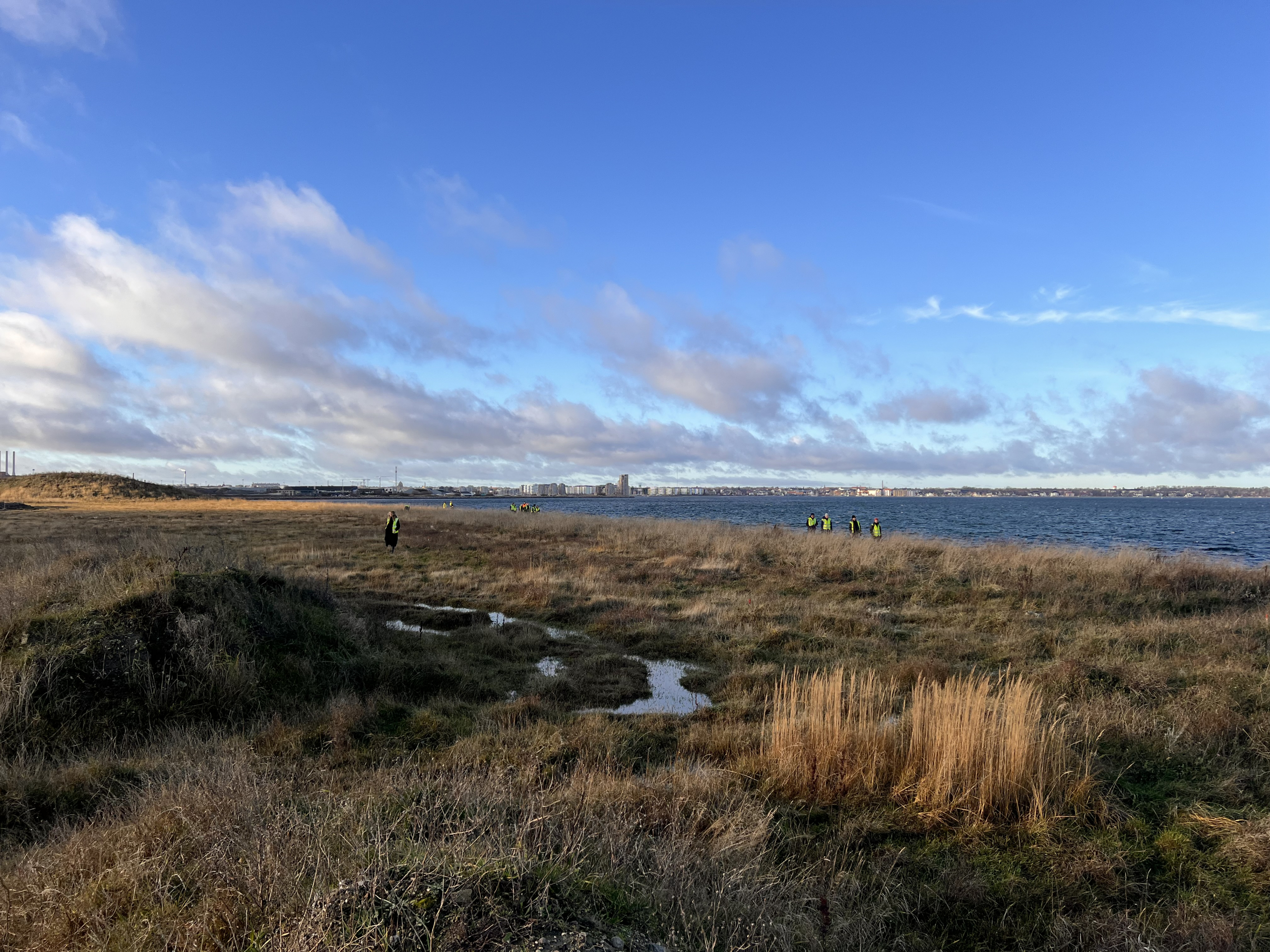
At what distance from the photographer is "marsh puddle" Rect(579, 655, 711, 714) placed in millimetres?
8273

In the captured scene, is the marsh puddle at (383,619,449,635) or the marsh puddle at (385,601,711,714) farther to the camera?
the marsh puddle at (383,619,449,635)

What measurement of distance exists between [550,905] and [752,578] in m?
17.7

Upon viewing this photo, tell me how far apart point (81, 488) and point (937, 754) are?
120213 millimetres

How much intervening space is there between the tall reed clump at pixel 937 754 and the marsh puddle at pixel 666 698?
2.04 m

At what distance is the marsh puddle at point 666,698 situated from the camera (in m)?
8.27

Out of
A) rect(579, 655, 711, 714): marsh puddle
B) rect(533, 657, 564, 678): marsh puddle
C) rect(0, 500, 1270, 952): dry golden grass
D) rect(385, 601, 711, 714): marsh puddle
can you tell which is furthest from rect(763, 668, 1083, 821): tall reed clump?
rect(533, 657, 564, 678): marsh puddle

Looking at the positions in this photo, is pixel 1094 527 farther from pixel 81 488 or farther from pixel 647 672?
pixel 81 488

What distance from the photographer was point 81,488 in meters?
93.0

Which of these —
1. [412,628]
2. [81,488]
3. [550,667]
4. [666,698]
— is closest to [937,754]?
[666,698]

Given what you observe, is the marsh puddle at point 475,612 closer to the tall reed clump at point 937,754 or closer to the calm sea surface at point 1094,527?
the tall reed clump at point 937,754

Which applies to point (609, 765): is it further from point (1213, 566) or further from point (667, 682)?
point (1213, 566)

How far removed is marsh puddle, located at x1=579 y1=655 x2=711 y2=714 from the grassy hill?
100996mm

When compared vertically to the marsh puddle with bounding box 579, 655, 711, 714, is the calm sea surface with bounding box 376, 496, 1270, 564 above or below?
below

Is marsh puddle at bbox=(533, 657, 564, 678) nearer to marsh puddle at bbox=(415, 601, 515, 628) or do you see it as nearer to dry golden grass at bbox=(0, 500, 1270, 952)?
dry golden grass at bbox=(0, 500, 1270, 952)
